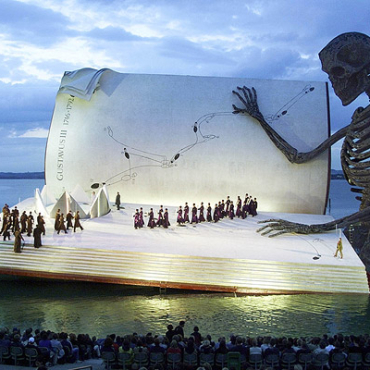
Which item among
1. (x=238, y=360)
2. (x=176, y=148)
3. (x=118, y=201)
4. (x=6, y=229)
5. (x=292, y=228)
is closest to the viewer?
(x=238, y=360)

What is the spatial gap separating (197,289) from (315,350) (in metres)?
5.91

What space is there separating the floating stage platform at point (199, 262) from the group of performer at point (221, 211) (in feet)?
7.13

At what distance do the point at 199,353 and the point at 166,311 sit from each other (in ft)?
A: 14.7

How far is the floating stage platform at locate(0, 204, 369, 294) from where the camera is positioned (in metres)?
12.5

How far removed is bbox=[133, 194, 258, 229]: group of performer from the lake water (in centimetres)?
378

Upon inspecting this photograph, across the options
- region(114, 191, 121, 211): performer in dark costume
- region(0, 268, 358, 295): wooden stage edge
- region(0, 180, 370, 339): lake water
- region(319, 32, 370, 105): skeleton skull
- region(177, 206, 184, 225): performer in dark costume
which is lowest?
region(0, 180, 370, 339): lake water

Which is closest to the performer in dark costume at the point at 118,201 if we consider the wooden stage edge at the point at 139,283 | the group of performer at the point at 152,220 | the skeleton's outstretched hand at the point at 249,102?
the group of performer at the point at 152,220

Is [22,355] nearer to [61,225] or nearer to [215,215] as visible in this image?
[61,225]

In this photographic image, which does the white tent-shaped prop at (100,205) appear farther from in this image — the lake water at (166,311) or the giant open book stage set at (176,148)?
the lake water at (166,311)

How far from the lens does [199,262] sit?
13.0m

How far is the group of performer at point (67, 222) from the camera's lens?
15.4 meters

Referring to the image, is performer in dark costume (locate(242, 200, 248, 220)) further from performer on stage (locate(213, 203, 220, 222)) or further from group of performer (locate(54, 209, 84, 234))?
group of performer (locate(54, 209, 84, 234))

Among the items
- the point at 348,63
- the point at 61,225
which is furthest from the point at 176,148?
the point at 348,63

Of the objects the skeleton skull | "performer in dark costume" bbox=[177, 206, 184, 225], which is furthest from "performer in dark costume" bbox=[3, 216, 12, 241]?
the skeleton skull
